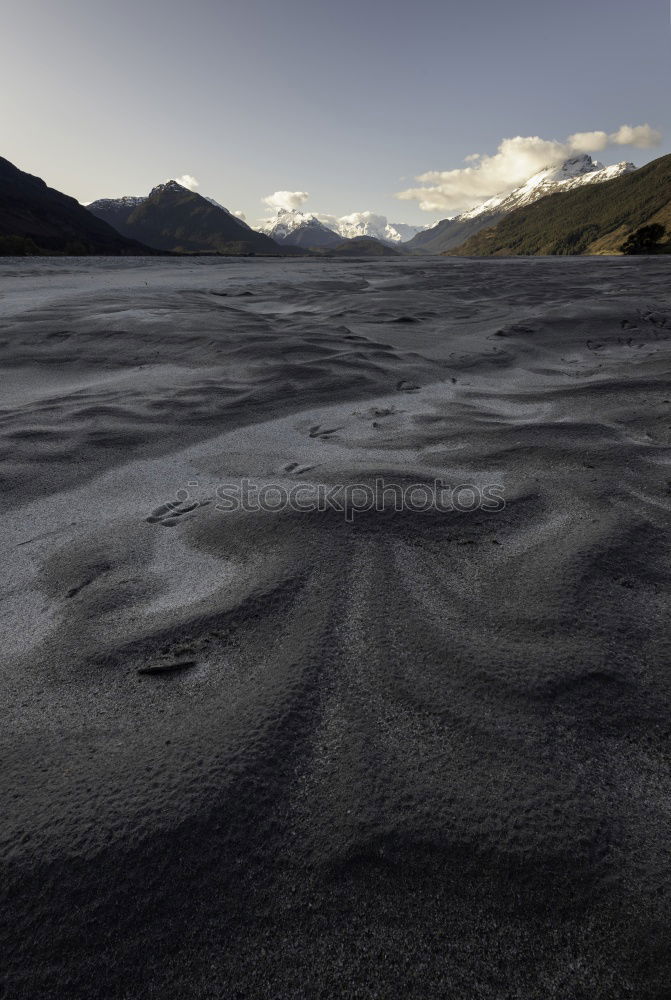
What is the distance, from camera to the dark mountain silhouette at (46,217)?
51000 mm

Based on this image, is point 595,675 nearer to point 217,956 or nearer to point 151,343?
point 217,956

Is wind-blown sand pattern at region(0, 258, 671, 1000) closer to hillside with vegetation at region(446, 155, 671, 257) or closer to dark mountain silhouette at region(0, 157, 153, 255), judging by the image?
dark mountain silhouette at region(0, 157, 153, 255)

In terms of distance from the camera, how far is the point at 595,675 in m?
1.11

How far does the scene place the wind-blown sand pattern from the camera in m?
0.71

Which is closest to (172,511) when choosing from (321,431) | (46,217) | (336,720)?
(321,431)

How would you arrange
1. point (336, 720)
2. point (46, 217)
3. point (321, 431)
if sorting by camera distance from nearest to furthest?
point (336, 720), point (321, 431), point (46, 217)

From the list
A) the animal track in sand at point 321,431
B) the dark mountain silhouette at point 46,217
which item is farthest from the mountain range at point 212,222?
the animal track in sand at point 321,431

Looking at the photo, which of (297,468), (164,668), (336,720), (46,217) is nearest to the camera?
(336,720)

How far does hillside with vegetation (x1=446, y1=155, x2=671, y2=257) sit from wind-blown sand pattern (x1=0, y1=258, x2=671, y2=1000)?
280 ft

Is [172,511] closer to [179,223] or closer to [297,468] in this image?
[297,468]

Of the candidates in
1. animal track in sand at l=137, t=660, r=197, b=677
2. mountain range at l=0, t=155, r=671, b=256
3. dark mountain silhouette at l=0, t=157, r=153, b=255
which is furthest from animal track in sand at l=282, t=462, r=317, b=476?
dark mountain silhouette at l=0, t=157, r=153, b=255

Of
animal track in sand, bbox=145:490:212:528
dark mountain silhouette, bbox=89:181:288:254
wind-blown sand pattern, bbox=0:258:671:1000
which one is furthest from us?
dark mountain silhouette, bbox=89:181:288:254

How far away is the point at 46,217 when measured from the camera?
6288 cm

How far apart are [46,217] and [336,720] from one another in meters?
78.8
